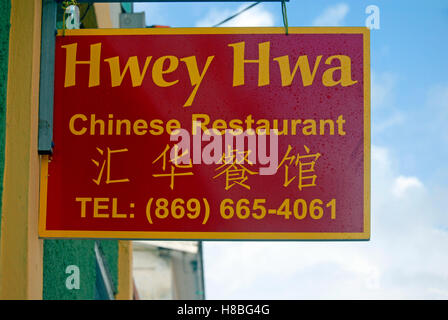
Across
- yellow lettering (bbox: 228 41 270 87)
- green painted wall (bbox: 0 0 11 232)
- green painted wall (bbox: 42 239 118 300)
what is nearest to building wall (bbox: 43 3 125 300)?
green painted wall (bbox: 42 239 118 300)

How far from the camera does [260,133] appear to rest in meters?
5.30

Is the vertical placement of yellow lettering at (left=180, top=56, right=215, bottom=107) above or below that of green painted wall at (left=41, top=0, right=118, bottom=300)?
above

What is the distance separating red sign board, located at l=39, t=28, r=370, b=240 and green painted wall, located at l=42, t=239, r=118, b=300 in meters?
1.52

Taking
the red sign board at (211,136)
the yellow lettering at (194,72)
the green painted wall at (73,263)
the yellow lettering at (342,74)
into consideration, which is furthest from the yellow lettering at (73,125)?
the yellow lettering at (342,74)

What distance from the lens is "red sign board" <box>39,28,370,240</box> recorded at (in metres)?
5.21

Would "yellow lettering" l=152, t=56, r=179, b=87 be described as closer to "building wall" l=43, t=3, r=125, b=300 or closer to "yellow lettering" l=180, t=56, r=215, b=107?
"yellow lettering" l=180, t=56, r=215, b=107

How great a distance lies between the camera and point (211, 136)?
529 centimetres

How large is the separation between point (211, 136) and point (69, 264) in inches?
115

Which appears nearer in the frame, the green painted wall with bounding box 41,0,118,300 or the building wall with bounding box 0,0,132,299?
the building wall with bounding box 0,0,132,299

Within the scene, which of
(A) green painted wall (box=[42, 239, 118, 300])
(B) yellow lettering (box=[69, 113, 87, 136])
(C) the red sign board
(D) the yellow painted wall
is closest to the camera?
(D) the yellow painted wall

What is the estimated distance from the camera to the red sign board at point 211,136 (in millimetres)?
5215

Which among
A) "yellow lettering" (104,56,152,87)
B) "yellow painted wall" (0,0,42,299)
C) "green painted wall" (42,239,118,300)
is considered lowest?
"green painted wall" (42,239,118,300)

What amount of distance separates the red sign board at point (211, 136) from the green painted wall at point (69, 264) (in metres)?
1.52
